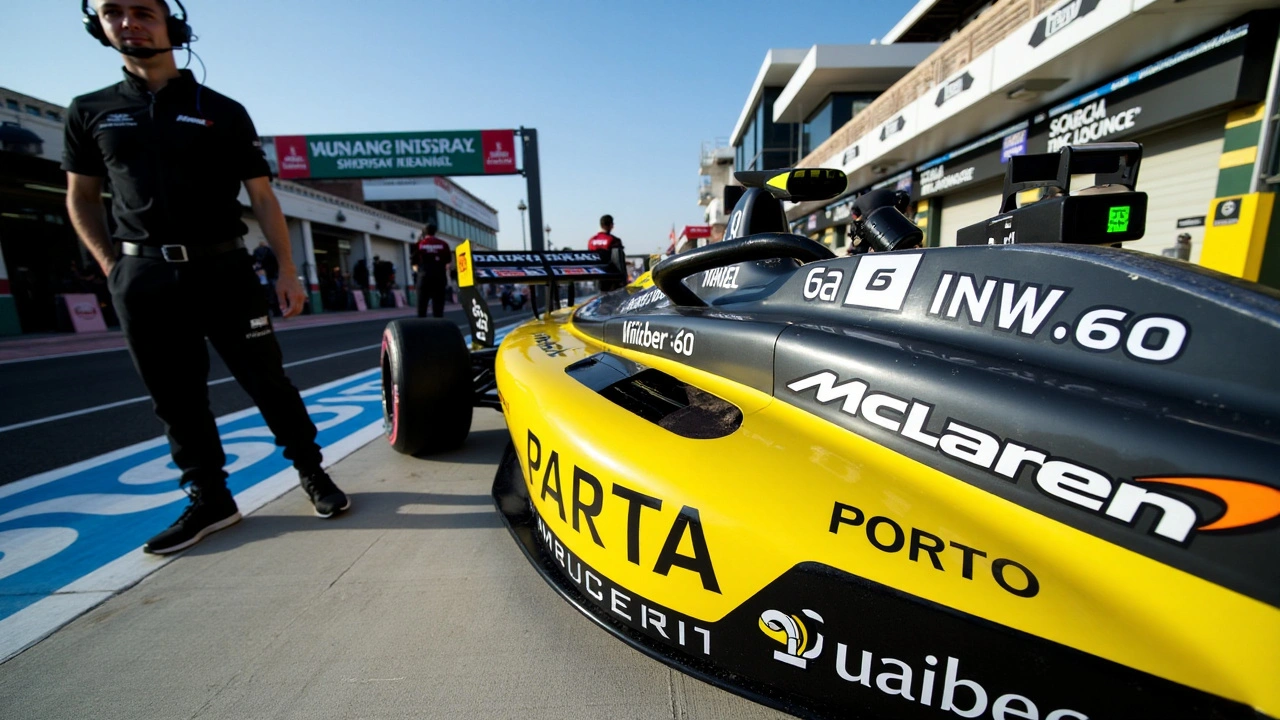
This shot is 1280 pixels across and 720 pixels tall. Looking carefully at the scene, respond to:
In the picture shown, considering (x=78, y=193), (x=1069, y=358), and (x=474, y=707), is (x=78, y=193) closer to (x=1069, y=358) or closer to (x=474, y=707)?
(x=474, y=707)

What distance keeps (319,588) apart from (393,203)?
42.2 m

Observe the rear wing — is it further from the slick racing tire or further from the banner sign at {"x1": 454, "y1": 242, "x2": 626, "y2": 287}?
the slick racing tire

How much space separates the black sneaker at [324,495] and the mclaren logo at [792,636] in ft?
5.42

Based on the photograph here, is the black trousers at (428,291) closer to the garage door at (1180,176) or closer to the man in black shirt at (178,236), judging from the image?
the man in black shirt at (178,236)

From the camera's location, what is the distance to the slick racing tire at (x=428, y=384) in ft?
7.00

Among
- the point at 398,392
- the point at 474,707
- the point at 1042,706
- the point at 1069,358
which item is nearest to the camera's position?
the point at 1042,706

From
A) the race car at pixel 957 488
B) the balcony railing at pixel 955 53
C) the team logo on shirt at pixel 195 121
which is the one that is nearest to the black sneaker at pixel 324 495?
the race car at pixel 957 488

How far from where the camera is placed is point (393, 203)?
3753 cm

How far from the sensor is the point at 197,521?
5.45 ft

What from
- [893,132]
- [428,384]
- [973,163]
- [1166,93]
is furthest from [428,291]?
[973,163]

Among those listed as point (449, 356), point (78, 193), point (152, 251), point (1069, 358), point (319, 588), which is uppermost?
point (78, 193)

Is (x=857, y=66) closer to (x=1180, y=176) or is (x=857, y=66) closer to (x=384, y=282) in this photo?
(x=1180, y=176)

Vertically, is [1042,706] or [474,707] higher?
[1042,706]

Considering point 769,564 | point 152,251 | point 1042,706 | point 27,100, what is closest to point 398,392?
point 152,251
